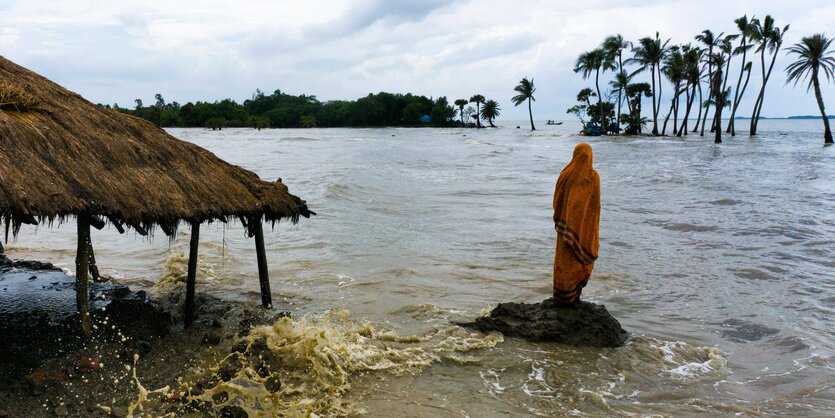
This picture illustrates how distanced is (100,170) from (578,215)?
178 inches

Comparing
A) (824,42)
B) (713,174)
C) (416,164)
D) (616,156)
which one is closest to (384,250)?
(713,174)

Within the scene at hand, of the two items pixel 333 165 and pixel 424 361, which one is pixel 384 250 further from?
pixel 333 165

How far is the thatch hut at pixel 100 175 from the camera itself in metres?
4.80

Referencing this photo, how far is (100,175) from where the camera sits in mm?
5273

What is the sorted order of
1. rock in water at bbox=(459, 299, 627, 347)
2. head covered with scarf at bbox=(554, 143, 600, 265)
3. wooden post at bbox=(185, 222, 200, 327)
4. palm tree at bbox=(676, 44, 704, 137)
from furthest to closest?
1. palm tree at bbox=(676, 44, 704, 137)
2. rock in water at bbox=(459, 299, 627, 347)
3. wooden post at bbox=(185, 222, 200, 327)
4. head covered with scarf at bbox=(554, 143, 600, 265)

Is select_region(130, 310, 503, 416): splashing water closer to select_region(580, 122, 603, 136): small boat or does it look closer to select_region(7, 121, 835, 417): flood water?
select_region(7, 121, 835, 417): flood water

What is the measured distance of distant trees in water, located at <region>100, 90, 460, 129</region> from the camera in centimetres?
10469

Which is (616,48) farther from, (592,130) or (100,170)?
(100,170)

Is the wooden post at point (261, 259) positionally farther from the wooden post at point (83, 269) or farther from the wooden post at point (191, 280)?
the wooden post at point (83, 269)

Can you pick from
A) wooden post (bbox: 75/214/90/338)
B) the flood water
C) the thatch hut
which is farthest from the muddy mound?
the flood water

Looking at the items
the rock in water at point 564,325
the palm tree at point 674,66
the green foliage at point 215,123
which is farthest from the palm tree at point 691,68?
the green foliage at point 215,123

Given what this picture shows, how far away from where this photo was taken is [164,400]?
189 inches

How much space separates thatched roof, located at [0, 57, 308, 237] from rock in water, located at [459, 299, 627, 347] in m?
2.85

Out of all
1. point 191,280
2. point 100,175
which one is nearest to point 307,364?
point 191,280
